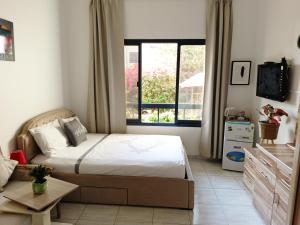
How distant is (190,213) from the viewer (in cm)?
256

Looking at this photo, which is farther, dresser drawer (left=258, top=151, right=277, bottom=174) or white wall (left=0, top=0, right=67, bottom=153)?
white wall (left=0, top=0, right=67, bottom=153)

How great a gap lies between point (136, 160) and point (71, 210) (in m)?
0.94

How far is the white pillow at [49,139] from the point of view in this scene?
112 inches

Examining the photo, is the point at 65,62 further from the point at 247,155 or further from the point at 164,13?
the point at 247,155

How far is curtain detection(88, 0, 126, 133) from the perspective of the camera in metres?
3.80

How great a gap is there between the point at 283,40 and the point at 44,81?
3.38 meters

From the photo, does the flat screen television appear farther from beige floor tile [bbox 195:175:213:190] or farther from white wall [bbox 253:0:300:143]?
beige floor tile [bbox 195:175:213:190]

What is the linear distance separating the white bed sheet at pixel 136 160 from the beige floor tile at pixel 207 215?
44cm

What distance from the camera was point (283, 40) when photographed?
2.95 metres

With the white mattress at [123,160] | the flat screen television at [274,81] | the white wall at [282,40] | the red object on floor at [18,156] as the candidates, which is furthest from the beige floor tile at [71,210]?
the flat screen television at [274,81]

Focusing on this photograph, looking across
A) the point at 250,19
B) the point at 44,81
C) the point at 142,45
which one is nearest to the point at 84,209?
the point at 44,81

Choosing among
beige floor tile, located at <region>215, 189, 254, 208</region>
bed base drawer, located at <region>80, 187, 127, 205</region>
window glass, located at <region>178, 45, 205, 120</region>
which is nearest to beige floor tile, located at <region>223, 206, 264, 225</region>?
beige floor tile, located at <region>215, 189, 254, 208</region>

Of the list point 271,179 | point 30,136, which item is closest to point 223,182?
point 271,179

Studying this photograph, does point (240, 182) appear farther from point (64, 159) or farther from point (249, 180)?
point (64, 159)
